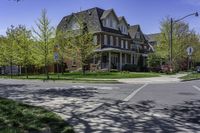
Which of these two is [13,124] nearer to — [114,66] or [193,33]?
[114,66]

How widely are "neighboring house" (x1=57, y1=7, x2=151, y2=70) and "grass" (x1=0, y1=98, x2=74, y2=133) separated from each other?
115 feet

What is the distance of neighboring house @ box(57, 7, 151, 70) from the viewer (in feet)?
157

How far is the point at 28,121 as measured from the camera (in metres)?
8.26

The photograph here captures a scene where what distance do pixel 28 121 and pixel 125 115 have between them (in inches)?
130

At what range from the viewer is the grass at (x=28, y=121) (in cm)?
741

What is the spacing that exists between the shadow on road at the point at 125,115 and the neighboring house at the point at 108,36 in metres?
32.2

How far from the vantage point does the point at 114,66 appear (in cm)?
4900

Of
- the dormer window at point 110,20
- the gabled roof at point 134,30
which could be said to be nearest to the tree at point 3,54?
the dormer window at point 110,20

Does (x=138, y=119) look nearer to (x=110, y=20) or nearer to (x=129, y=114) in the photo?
(x=129, y=114)

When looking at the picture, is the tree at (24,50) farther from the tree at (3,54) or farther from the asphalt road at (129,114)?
the asphalt road at (129,114)

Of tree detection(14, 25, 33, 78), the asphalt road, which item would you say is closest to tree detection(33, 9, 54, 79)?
tree detection(14, 25, 33, 78)

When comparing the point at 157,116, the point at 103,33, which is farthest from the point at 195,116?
the point at 103,33

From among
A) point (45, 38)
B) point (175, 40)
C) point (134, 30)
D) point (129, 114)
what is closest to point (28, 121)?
point (129, 114)

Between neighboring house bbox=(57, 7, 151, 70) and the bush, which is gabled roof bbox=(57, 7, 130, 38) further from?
the bush
